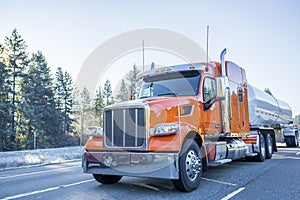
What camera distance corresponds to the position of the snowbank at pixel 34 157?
11945 millimetres

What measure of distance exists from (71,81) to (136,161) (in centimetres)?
5349

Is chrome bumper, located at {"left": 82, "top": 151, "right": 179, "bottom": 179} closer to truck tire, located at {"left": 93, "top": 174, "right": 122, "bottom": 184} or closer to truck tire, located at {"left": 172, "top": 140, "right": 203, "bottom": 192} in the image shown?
truck tire, located at {"left": 172, "top": 140, "right": 203, "bottom": 192}

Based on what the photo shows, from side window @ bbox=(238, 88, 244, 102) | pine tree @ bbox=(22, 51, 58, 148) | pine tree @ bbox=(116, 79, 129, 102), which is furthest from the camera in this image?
pine tree @ bbox=(22, 51, 58, 148)

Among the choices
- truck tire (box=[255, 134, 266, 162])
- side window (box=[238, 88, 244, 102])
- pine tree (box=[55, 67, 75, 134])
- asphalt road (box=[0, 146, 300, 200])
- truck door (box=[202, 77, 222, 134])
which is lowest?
asphalt road (box=[0, 146, 300, 200])

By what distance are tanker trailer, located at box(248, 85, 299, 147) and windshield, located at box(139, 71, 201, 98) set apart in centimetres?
462

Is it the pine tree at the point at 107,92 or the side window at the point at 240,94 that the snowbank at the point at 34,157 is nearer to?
the side window at the point at 240,94

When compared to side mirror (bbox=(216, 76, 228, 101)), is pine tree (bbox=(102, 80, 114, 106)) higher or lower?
higher

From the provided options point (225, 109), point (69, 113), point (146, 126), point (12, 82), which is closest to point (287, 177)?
point (225, 109)

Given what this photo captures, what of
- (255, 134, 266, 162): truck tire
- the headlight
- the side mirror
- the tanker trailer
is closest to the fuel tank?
the tanker trailer

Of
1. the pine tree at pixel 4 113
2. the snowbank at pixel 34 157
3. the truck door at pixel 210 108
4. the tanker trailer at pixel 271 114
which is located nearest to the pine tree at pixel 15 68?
the pine tree at pixel 4 113

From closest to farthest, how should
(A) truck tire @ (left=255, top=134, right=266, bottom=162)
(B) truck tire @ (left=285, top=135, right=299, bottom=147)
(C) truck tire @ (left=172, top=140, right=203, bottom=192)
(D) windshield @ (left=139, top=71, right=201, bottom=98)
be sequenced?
(C) truck tire @ (left=172, top=140, right=203, bottom=192) → (D) windshield @ (left=139, top=71, right=201, bottom=98) → (A) truck tire @ (left=255, top=134, right=266, bottom=162) → (B) truck tire @ (left=285, top=135, right=299, bottom=147)

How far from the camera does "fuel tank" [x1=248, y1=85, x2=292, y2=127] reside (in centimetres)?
1114

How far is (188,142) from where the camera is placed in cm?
579

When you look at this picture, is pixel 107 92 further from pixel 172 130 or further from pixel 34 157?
pixel 172 130
